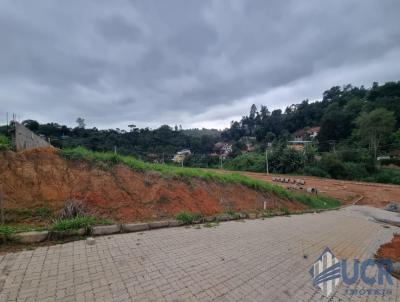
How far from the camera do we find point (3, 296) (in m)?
2.38

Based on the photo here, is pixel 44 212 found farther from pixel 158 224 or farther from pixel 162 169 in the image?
pixel 162 169

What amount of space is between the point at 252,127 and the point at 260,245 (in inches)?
3837

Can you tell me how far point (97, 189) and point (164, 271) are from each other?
12.5 feet

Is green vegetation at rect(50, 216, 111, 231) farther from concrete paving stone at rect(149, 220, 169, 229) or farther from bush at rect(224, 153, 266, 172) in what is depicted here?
bush at rect(224, 153, 266, 172)

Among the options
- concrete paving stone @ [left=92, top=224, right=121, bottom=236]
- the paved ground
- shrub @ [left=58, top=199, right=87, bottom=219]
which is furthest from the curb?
shrub @ [left=58, top=199, right=87, bottom=219]

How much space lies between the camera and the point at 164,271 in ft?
10.6

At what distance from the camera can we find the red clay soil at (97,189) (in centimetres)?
519

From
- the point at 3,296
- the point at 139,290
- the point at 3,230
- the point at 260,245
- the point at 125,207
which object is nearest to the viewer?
the point at 3,296

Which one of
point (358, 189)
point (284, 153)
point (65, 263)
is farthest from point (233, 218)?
point (284, 153)

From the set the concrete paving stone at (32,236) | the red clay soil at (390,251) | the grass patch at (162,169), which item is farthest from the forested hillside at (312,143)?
the red clay soil at (390,251)

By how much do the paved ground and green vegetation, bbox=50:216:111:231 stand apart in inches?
18.8

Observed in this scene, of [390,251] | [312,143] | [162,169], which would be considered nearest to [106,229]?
[162,169]

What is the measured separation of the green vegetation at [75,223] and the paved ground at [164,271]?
18.8 inches

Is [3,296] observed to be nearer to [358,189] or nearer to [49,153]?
[49,153]
